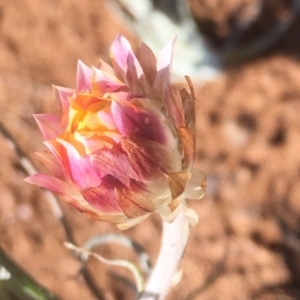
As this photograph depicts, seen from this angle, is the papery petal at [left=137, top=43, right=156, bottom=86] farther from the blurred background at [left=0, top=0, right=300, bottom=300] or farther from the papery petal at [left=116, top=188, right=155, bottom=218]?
the blurred background at [left=0, top=0, right=300, bottom=300]

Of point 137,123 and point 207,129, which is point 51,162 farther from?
point 207,129

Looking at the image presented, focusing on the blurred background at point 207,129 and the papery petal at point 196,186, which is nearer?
the papery petal at point 196,186

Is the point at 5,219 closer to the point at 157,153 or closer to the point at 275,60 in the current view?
the point at 275,60

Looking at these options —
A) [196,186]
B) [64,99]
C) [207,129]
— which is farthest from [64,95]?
A: [207,129]

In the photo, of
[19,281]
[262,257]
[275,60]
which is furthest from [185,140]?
[275,60]

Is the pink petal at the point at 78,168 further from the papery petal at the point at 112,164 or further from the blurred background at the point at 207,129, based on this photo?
the blurred background at the point at 207,129

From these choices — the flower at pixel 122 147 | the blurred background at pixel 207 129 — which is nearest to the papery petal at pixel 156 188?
the flower at pixel 122 147
